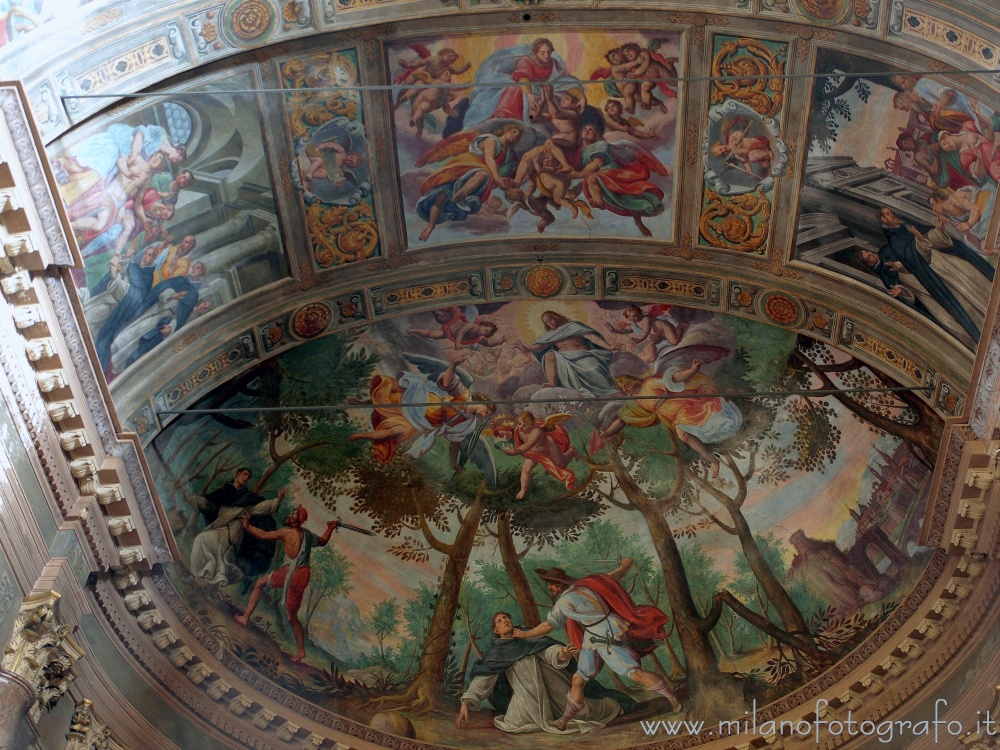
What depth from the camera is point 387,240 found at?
1489cm

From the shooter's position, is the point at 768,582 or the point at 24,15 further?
the point at 768,582

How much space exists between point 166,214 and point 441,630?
20.2 ft

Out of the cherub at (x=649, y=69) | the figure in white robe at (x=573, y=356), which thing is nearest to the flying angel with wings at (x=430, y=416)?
the figure in white robe at (x=573, y=356)

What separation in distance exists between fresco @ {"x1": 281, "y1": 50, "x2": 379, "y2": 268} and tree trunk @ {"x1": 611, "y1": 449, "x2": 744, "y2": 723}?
422 cm

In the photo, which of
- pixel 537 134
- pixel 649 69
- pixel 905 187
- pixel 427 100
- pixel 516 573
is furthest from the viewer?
pixel 516 573

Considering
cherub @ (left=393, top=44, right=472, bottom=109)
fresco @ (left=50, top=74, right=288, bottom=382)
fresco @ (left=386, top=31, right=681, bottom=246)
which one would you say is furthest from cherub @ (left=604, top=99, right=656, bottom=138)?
fresco @ (left=50, top=74, right=288, bottom=382)

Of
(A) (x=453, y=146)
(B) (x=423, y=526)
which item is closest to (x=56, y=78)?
(A) (x=453, y=146)

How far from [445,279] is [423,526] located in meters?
3.14

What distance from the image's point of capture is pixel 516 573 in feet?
54.7

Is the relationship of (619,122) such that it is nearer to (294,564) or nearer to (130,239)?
(130,239)

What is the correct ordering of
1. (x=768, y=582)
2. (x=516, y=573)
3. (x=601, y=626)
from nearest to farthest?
(x=768, y=582)
(x=601, y=626)
(x=516, y=573)

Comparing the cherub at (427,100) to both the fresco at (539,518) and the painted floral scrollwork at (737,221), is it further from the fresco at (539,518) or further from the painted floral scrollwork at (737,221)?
the painted floral scrollwork at (737,221)

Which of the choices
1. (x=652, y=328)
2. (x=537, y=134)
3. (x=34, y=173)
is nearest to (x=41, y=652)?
(x=34, y=173)

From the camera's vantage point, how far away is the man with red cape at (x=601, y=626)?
1620cm
